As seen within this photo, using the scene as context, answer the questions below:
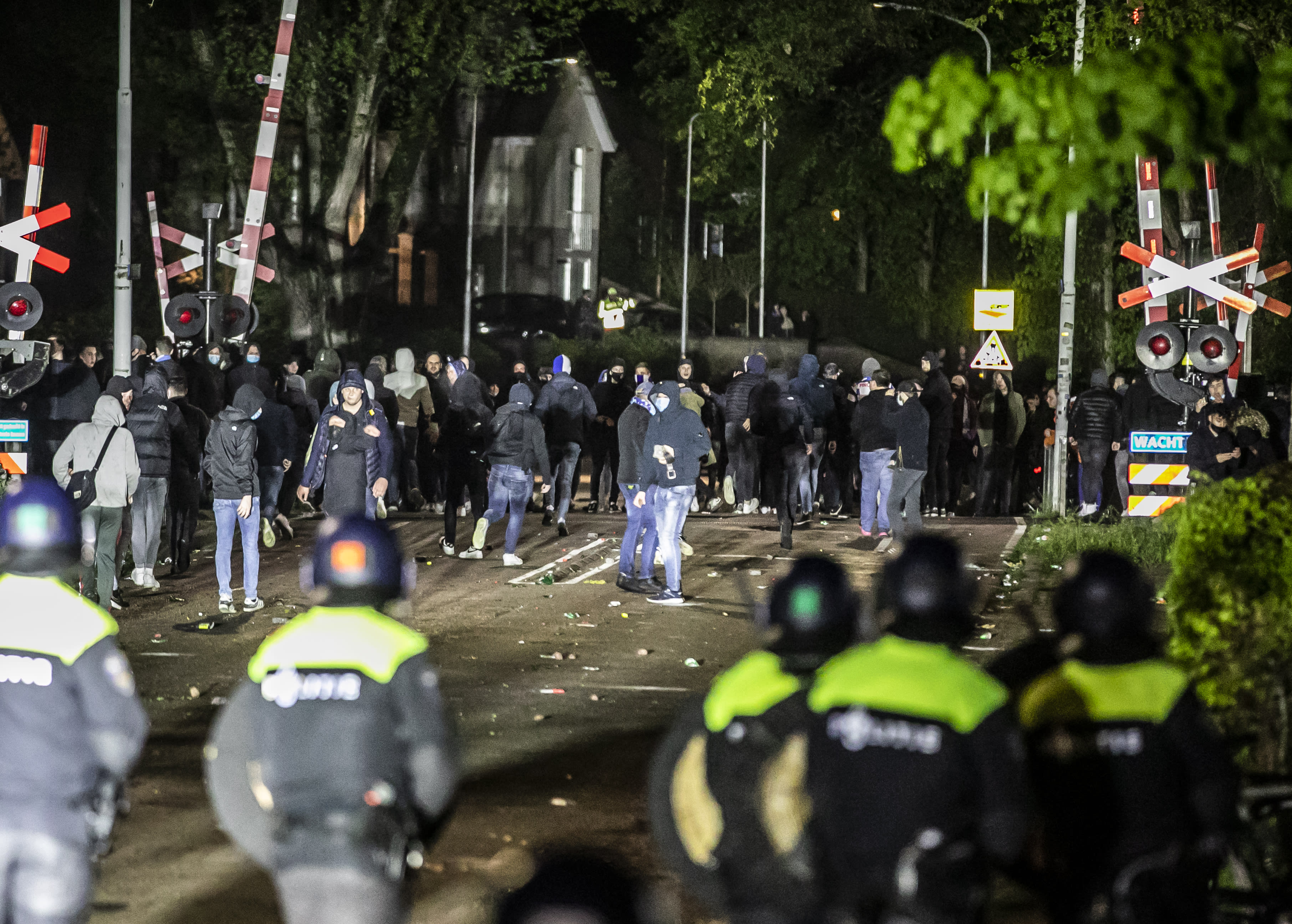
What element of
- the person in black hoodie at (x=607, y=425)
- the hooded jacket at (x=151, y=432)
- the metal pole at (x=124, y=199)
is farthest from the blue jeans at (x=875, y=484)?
the metal pole at (x=124, y=199)

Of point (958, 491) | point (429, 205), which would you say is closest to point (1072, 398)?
point (958, 491)

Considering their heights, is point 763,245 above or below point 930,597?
above

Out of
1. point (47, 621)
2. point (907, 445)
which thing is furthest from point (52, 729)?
→ point (907, 445)

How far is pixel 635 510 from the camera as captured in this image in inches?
549

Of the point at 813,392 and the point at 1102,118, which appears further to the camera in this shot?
the point at 813,392

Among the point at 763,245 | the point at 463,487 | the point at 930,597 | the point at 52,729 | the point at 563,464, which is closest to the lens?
the point at 930,597

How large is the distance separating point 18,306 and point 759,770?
48.4ft

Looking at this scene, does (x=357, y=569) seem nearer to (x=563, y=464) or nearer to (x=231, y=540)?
(x=231, y=540)

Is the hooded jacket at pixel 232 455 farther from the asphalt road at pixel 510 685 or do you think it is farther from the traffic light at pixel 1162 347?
the traffic light at pixel 1162 347

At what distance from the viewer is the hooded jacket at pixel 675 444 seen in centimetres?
1333

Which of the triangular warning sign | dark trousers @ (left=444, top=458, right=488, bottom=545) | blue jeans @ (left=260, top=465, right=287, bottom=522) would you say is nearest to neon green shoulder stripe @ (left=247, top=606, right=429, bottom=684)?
dark trousers @ (left=444, top=458, right=488, bottom=545)

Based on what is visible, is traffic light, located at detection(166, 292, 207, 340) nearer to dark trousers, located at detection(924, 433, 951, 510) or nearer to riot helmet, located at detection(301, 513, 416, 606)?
dark trousers, located at detection(924, 433, 951, 510)

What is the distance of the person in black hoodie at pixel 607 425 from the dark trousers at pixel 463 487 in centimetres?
277

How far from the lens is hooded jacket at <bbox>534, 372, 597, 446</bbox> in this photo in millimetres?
18562
